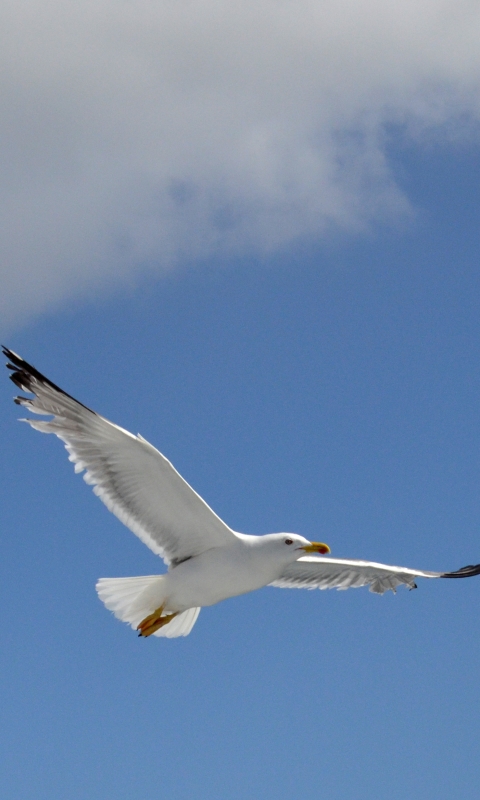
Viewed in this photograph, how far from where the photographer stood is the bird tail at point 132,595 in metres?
9.77

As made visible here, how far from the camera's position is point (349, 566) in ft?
37.9

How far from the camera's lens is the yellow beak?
31.6ft

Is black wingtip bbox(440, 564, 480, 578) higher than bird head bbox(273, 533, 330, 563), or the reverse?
black wingtip bbox(440, 564, 480, 578)

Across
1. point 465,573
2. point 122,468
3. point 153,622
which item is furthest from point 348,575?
point 122,468

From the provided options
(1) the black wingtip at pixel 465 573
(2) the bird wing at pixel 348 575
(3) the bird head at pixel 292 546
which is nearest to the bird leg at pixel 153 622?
(3) the bird head at pixel 292 546

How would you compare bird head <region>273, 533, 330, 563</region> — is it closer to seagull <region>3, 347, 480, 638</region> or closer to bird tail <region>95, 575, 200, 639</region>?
seagull <region>3, 347, 480, 638</region>

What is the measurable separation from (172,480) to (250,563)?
1.02 metres

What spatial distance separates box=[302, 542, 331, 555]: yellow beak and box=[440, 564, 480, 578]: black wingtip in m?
2.70

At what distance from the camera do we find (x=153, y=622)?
9.73m

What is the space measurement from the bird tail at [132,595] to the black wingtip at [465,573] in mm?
3405

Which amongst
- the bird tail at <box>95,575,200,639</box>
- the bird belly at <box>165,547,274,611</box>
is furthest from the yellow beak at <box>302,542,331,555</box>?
the bird tail at <box>95,575,200,639</box>

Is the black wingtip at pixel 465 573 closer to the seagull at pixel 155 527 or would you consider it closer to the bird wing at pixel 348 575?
the bird wing at pixel 348 575

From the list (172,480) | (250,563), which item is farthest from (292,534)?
(172,480)

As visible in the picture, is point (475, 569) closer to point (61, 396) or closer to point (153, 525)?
point (153, 525)
